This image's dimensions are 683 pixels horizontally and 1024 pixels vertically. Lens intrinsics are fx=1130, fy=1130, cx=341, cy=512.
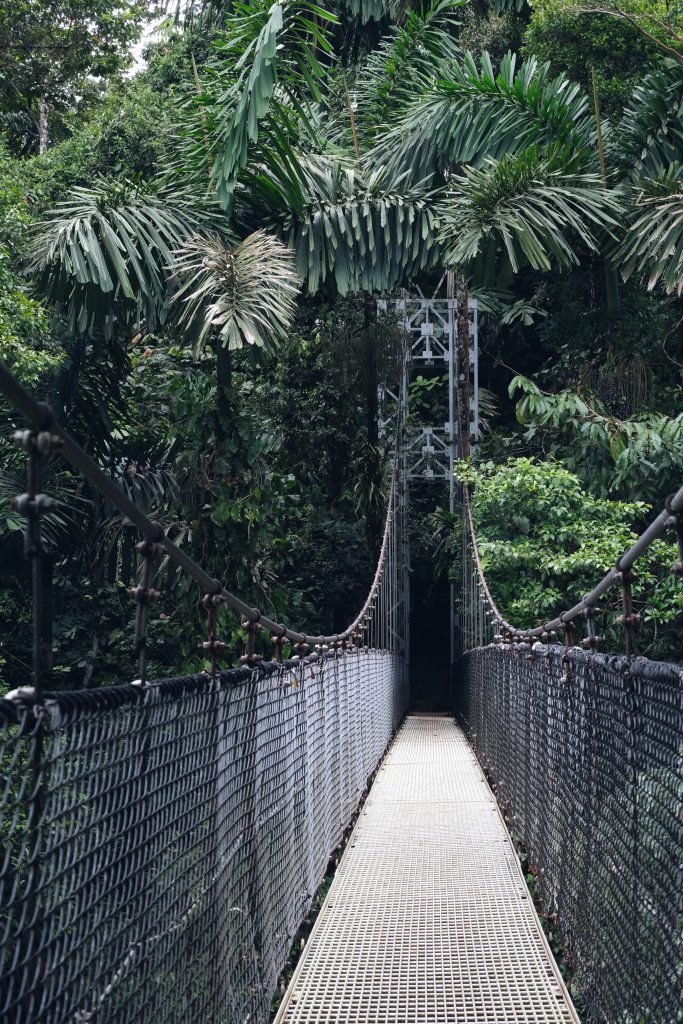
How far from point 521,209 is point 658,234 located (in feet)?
3.33

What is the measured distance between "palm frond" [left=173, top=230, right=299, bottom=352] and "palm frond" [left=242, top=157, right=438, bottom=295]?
868 millimetres

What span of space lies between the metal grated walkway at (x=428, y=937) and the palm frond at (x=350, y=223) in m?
4.11

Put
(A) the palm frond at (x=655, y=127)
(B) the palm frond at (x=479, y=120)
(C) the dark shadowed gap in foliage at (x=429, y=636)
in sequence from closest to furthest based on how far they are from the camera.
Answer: (B) the palm frond at (x=479, y=120) < (A) the palm frond at (x=655, y=127) < (C) the dark shadowed gap in foliage at (x=429, y=636)

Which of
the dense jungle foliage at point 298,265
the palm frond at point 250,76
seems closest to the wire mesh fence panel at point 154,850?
the dense jungle foliage at point 298,265

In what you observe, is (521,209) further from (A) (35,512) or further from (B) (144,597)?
(A) (35,512)

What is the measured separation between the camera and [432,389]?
16.2 m

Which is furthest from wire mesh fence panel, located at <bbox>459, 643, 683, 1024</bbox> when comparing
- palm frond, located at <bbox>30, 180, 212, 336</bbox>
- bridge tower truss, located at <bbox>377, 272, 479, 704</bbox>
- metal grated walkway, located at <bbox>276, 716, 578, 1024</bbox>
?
bridge tower truss, located at <bbox>377, 272, 479, 704</bbox>

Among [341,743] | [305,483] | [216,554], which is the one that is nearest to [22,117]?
[305,483]

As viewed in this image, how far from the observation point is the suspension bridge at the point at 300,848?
119 centimetres

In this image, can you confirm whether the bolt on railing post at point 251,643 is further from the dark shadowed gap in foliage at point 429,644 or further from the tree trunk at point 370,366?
the dark shadowed gap in foliage at point 429,644

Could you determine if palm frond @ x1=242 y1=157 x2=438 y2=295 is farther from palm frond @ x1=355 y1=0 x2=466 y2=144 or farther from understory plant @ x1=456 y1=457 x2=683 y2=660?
understory plant @ x1=456 y1=457 x2=683 y2=660

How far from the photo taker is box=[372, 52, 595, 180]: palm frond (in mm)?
8281

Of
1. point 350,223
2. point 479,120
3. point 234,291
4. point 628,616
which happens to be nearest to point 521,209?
point 479,120

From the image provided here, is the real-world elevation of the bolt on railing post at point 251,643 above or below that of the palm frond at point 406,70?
below
